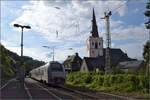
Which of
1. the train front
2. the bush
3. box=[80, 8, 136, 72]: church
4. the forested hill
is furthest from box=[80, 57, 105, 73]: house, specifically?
the train front

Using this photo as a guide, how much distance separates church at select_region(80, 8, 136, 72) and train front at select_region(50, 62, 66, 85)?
37.1 meters

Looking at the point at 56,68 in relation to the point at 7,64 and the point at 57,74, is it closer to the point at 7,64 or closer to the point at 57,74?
the point at 57,74

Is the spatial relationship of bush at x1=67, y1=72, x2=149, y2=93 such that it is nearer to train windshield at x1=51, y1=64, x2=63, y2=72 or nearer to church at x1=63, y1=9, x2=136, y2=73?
train windshield at x1=51, y1=64, x2=63, y2=72

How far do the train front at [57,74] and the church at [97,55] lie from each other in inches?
1462

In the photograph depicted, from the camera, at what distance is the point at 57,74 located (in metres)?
25.3

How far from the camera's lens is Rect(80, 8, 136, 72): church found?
6494 centimetres

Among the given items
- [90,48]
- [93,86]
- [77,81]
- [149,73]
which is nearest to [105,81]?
[93,86]

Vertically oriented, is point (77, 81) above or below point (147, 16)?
below

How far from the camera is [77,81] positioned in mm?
32188

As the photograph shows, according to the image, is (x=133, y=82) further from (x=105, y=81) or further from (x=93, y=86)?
(x=93, y=86)

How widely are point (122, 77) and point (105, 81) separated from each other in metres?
2.99

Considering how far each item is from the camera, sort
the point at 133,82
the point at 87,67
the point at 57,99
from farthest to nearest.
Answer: the point at 87,67 → the point at 133,82 → the point at 57,99

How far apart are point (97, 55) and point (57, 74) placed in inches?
2829

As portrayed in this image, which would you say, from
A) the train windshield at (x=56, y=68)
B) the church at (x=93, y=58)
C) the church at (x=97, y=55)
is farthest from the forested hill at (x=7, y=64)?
the church at (x=97, y=55)
